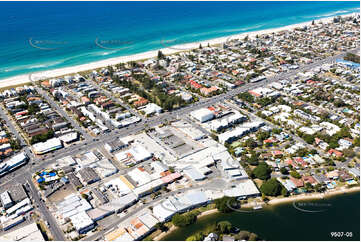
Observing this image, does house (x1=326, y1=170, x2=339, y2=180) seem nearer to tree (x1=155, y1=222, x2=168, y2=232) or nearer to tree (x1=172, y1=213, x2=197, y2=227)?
tree (x1=172, y1=213, x2=197, y2=227)

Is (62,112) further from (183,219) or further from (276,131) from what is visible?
(276,131)

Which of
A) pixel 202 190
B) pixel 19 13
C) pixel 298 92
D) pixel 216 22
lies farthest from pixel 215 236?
pixel 19 13

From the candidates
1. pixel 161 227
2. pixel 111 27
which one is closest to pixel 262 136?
pixel 161 227

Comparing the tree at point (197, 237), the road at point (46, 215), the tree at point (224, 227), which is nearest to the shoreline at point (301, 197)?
the tree at point (224, 227)

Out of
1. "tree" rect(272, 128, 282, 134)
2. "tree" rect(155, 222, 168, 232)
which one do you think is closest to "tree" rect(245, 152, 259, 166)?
"tree" rect(272, 128, 282, 134)

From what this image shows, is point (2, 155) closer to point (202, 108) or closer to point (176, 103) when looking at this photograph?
point (176, 103)

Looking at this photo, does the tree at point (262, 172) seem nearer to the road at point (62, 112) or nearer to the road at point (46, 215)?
the road at point (46, 215)
